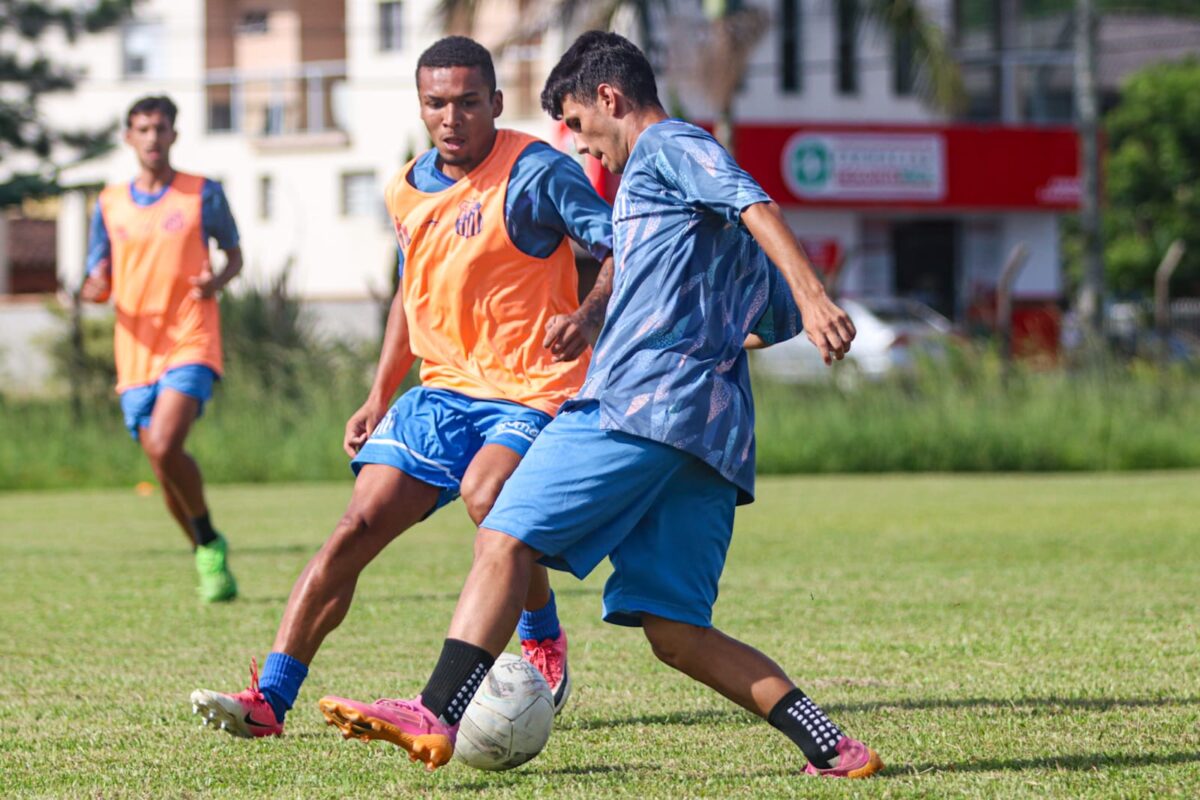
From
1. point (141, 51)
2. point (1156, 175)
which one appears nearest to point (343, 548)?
point (141, 51)

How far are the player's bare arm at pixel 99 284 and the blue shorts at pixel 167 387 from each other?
47cm

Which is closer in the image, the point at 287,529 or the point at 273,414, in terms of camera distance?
the point at 287,529

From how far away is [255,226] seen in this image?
45.2m

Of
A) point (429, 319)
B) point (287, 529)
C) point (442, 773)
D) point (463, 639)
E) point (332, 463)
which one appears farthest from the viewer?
point (332, 463)

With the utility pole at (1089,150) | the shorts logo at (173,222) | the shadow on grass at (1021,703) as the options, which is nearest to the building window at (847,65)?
→ the utility pole at (1089,150)

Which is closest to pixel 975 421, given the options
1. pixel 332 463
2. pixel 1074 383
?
pixel 1074 383

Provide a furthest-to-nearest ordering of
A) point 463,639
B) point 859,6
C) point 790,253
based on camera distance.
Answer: point 859,6
point 463,639
point 790,253

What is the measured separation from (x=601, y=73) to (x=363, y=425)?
1.55 metres

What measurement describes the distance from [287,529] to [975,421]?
30.7ft

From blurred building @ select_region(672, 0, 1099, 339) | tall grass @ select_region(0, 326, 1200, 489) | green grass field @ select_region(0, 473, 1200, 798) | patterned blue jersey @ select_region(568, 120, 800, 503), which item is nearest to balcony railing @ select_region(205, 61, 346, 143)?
blurred building @ select_region(672, 0, 1099, 339)

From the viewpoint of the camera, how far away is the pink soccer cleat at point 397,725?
4465 millimetres

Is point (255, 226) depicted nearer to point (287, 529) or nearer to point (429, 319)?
point (287, 529)

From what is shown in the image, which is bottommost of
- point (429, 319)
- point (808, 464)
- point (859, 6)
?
point (808, 464)

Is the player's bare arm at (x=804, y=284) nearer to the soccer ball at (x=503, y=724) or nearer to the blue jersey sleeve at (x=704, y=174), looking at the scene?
the blue jersey sleeve at (x=704, y=174)
